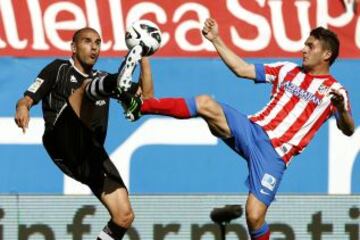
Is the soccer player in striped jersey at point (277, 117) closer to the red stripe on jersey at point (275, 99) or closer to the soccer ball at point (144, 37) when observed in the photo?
the red stripe on jersey at point (275, 99)

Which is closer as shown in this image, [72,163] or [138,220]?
[72,163]

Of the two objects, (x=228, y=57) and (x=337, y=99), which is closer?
(x=337, y=99)

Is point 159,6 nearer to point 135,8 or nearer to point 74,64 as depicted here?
point 135,8

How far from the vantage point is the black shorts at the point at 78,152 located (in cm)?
822

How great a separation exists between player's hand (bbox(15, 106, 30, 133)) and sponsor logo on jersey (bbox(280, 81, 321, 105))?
1857 millimetres

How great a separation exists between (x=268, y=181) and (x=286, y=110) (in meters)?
0.54

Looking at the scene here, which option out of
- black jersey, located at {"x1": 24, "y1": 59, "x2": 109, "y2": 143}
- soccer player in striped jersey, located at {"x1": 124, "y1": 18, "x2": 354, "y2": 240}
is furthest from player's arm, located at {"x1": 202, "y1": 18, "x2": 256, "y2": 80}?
black jersey, located at {"x1": 24, "y1": 59, "x2": 109, "y2": 143}

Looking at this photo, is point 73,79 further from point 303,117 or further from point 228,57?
point 303,117

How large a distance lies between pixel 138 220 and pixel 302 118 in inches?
65.4

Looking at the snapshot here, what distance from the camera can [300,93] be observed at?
27.1ft

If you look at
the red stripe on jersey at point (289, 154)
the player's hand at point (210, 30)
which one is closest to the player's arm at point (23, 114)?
the player's hand at point (210, 30)

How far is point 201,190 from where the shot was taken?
36.7 feet

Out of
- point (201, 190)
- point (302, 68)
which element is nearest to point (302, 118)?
point (302, 68)

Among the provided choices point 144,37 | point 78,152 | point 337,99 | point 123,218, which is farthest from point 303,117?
point 78,152
